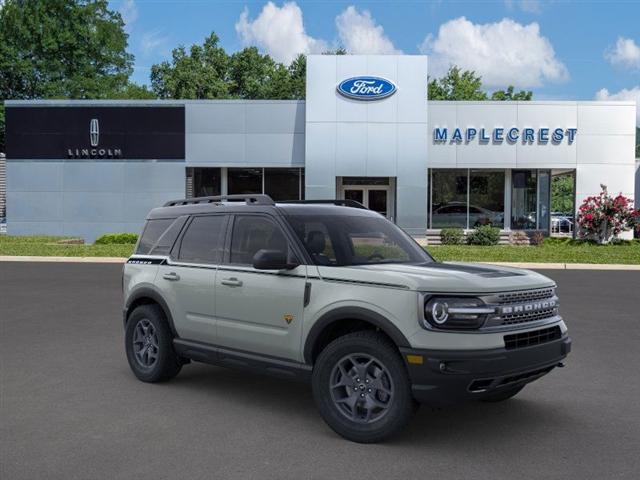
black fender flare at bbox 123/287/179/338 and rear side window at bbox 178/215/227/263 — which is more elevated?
rear side window at bbox 178/215/227/263

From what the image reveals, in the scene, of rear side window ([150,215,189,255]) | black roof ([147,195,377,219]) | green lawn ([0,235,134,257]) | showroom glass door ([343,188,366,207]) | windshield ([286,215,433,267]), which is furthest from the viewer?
showroom glass door ([343,188,366,207])

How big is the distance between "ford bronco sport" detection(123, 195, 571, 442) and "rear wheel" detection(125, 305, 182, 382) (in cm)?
1

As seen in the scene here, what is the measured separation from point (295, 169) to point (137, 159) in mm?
6925

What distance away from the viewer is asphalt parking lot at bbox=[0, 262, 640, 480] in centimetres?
449

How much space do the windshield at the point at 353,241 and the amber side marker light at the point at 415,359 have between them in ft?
3.70

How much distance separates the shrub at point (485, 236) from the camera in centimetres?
2778

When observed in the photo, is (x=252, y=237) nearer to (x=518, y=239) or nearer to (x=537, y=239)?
(x=537, y=239)

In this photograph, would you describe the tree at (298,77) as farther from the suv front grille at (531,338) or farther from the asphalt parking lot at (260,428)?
the suv front grille at (531,338)

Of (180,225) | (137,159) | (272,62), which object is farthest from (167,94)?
(180,225)

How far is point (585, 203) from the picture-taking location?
28.0 meters

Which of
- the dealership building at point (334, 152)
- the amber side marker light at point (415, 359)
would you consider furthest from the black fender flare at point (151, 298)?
the dealership building at point (334, 152)

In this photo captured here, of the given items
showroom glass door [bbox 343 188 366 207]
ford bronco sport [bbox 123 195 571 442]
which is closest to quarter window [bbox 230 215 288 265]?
ford bronco sport [bbox 123 195 571 442]

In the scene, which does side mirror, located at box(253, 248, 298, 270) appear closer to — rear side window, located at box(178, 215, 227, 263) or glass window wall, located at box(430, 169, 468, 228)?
rear side window, located at box(178, 215, 227, 263)

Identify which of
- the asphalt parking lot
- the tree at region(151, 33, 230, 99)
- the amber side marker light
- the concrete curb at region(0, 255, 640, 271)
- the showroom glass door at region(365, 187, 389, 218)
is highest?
the tree at region(151, 33, 230, 99)
